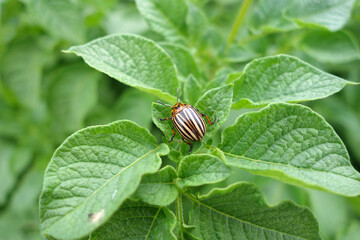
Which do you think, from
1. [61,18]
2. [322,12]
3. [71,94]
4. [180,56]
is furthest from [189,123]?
[71,94]

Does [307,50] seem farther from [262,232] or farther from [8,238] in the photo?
[8,238]

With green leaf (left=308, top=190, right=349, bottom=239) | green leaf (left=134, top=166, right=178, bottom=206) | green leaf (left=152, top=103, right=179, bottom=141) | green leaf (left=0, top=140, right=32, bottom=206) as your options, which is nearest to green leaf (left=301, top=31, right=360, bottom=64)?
green leaf (left=308, top=190, right=349, bottom=239)

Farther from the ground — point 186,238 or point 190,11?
point 190,11

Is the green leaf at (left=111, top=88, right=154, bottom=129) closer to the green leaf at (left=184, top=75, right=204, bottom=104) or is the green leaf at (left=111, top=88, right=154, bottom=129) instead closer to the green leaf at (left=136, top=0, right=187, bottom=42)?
the green leaf at (left=136, top=0, right=187, bottom=42)

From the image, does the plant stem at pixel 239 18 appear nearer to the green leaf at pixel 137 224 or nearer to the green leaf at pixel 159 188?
the green leaf at pixel 159 188

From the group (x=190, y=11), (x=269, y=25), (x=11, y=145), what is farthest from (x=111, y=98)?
(x=269, y=25)

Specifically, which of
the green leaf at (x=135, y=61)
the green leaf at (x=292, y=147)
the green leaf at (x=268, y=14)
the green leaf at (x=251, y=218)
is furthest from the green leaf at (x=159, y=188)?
the green leaf at (x=268, y=14)

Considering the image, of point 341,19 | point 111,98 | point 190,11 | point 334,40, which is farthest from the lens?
point 111,98
